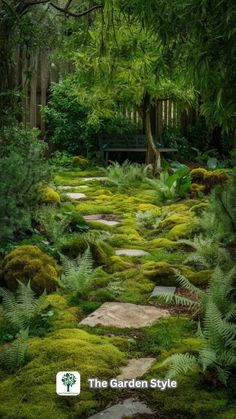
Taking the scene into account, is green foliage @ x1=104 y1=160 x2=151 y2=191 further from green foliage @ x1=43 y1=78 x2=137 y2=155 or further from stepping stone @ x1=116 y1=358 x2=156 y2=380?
stepping stone @ x1=116 y1=358 x2=156 y2=380

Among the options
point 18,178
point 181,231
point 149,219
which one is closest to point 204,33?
point 18,178

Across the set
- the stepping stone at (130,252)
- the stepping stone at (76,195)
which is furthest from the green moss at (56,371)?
the stepping stone at (76,195)

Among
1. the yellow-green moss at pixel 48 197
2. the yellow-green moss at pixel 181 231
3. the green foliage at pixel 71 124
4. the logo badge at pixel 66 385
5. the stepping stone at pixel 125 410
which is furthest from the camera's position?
the green foliage at pixel 71 124

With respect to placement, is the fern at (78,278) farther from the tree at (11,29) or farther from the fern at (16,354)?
the tree at (11,29)

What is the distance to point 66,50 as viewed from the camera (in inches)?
356

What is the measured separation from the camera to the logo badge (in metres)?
2.78

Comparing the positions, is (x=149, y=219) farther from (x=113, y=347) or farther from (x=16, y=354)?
(x=16, y=354)

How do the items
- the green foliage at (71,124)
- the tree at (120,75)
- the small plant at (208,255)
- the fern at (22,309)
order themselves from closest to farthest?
the fern at (22,309)
the small plant at (208,255)
the tree at (120,75)
the green foliage at (71,124)

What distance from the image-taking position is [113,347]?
3.34 meters

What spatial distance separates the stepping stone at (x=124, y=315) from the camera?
383cm

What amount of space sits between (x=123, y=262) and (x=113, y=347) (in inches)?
81.7

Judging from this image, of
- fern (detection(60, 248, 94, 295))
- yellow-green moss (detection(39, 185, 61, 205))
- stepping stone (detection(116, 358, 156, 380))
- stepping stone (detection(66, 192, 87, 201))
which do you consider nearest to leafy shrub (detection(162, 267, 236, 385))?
stepping stone (detection(116, 358, 156, 380))

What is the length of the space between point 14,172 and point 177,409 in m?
3.51

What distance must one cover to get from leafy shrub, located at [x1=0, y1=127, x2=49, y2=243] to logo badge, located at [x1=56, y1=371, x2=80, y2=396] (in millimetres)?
2348
